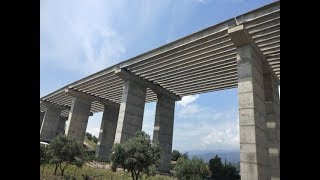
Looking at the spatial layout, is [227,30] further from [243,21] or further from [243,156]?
[243,156]

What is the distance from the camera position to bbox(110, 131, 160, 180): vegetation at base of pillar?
87.2ft

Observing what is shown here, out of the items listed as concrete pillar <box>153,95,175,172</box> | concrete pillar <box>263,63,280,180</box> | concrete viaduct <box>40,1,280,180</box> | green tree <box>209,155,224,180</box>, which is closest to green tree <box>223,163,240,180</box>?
green tree <box>209,155,224,180</box>

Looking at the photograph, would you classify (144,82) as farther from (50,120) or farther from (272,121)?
(50,120)

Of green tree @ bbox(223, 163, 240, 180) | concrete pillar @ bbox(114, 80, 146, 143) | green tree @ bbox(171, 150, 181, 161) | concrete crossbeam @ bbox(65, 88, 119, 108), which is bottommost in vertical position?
green tree @ bbox(223, 163, 240, 180)

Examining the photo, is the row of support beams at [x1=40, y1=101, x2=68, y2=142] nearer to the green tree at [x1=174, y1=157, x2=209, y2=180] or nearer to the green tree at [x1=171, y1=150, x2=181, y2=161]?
the green tree at [x1=171, y1=150, x2=181, y2=161]

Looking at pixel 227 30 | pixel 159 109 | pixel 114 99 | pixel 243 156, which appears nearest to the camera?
pixel 243 156

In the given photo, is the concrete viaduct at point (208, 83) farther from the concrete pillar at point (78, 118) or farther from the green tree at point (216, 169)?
the green tree at point (216, 169)

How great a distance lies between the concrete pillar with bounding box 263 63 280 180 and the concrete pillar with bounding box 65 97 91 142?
122 ft

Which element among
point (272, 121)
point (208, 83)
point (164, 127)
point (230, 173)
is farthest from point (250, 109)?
point (230, 173)

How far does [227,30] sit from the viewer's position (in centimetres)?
2684

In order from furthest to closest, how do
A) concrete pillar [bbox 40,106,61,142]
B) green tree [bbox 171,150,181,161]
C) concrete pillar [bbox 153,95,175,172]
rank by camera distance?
green tree [bbox 171,150,181,161], concrete pillar [bbox 40,106,61,142], concrete pillar [bbox 153,95,175,172]
